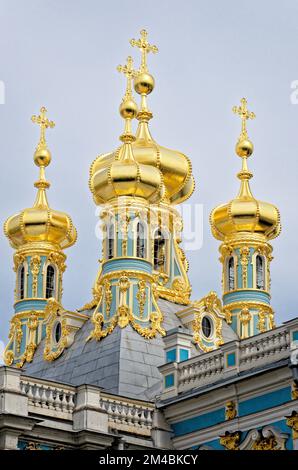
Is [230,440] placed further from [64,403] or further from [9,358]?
[9,358]

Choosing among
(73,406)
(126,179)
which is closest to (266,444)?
(73,406)

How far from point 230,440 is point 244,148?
1497cm

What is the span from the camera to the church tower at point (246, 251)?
1596 inches

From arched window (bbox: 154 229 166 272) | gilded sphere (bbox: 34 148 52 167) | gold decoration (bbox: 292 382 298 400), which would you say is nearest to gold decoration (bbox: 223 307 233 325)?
arched window (bbox: 154 229 166 272)

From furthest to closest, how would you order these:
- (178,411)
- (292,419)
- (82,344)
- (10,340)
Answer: (10,340) < (82,344) < (178,411) < (292,419)

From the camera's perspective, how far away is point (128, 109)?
3931 cm

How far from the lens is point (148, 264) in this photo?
36.4 m

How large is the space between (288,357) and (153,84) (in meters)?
15.2

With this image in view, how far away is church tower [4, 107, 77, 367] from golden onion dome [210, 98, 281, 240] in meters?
4.24

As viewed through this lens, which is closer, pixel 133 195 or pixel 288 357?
pixel 288 357

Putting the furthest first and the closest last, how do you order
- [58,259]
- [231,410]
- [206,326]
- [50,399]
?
[58,259], [206,326], [50,399], [231,410]

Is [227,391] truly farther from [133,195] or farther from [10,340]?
[10,340]

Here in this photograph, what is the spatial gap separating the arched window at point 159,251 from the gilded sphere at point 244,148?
12.9ft

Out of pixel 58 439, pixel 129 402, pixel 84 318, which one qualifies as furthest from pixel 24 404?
pixel 84 318
